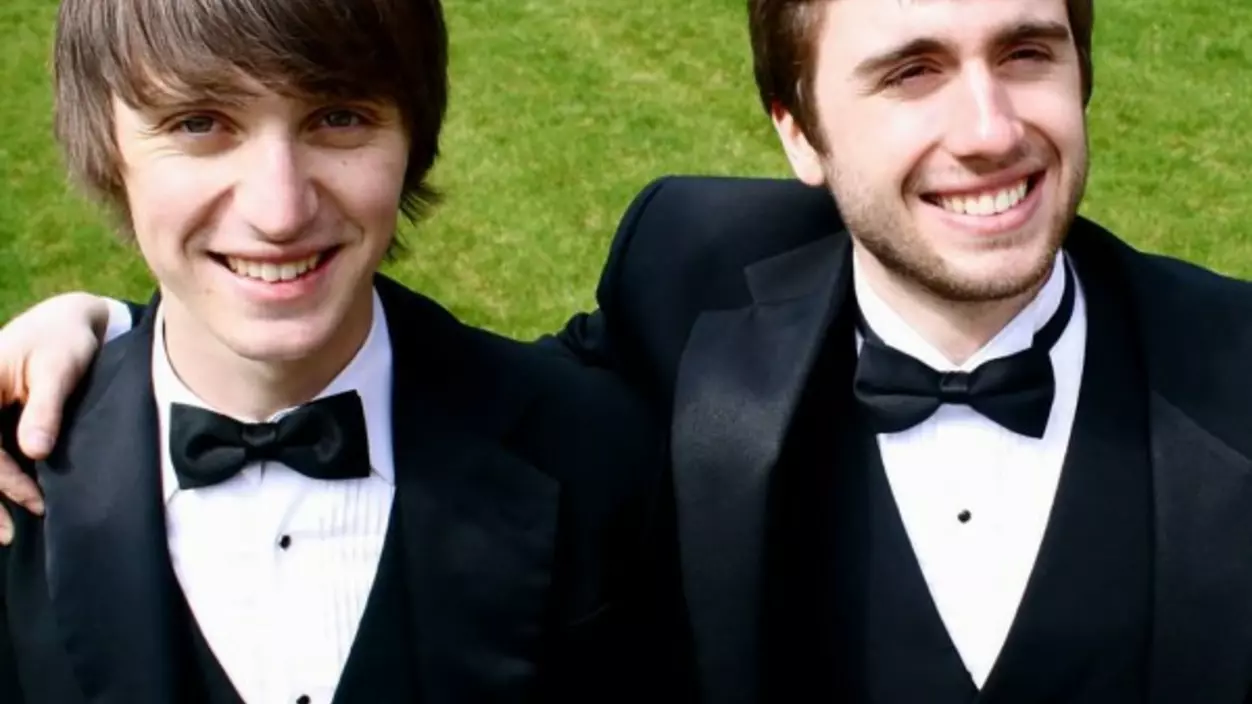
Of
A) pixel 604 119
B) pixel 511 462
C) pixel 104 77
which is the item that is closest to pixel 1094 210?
pixel 604 119

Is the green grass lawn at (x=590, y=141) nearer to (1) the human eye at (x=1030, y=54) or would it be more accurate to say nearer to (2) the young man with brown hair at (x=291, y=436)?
(2) the young man with brown hair at (x=291, y=436)

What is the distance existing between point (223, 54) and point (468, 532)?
2.33 feet

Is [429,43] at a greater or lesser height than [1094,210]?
greater

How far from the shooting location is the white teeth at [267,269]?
6.26 ft

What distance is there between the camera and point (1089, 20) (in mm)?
2279

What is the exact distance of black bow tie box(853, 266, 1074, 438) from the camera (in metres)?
2.21

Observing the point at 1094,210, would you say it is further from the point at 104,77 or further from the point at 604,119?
the point at 104,77

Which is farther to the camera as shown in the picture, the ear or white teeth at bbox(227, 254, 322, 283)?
the ear

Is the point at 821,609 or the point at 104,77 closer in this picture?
the point at 104,77

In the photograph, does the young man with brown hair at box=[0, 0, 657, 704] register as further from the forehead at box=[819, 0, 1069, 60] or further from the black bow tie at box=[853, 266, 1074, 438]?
the forehead at box=[819, 0, 1069, 60]

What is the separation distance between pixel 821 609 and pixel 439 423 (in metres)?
0.62

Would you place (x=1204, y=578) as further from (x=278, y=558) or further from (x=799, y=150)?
(x=278, y=558)

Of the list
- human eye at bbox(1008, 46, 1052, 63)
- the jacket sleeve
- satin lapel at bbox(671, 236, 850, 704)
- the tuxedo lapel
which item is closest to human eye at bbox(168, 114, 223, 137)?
the jacket sleeve

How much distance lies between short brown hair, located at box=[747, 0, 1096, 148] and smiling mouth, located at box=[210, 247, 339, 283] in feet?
2.72
